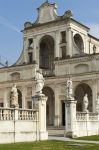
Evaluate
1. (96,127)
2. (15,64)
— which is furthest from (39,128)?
(15,64)

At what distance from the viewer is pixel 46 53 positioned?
5534cm

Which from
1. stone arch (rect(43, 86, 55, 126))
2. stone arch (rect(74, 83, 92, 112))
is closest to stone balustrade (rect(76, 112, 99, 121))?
stone arch (rect(74, 83, 92, 112))

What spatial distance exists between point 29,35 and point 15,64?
186 inches

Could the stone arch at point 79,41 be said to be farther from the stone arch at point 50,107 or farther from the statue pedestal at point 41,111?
the statue pedestal at point 41,111

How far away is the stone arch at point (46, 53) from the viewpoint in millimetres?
54094

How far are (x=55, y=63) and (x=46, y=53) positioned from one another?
6.21m

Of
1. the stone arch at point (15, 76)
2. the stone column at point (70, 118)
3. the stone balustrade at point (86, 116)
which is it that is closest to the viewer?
the stone column at point (70, 118)

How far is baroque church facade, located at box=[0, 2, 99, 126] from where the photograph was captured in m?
46.5

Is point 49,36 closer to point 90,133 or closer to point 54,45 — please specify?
point 54,45

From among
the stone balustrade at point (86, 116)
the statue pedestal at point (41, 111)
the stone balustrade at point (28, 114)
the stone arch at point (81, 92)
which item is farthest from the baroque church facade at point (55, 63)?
the stone balustrade at point (28, 114)

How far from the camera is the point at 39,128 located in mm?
23328

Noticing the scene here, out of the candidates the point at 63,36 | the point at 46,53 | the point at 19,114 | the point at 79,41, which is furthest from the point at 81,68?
the point at 19,114

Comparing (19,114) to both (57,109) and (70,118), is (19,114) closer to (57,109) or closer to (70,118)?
(70,118)

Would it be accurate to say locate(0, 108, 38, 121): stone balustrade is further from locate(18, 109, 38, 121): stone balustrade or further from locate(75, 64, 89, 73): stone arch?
locate(75, 64, 89, 73): stone arch
